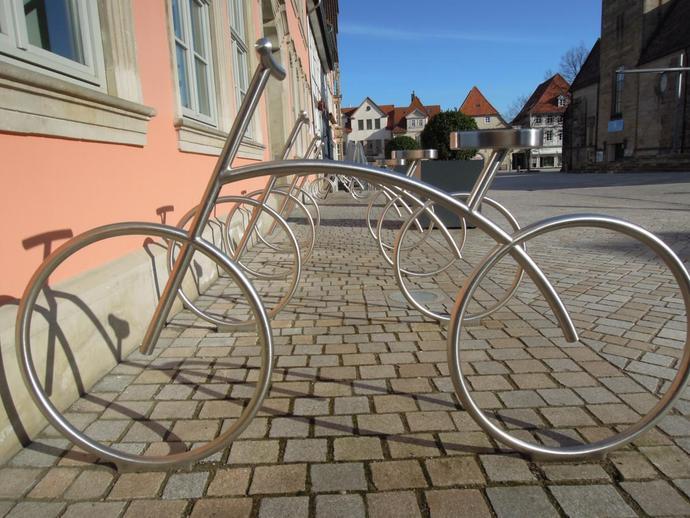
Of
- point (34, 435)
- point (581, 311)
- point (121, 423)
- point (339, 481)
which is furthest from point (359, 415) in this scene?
point (581, 311)

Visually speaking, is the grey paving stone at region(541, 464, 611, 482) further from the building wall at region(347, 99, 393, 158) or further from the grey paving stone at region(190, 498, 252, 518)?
the building wall at region(347, 99, 393, 158)

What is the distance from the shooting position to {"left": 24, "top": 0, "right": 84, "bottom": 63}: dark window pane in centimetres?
257

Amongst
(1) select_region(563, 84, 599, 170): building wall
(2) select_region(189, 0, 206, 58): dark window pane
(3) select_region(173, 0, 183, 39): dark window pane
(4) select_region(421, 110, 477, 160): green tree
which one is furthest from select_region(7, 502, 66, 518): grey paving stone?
(1) select_region(563, 84, 599, 170): building wall

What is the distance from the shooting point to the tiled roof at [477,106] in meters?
73.3

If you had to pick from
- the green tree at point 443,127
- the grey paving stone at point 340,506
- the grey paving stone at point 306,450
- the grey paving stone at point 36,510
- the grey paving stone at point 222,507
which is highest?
the green tree at point 443,127

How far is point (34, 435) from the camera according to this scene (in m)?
2.05

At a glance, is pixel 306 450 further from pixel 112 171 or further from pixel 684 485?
pixel 112 171

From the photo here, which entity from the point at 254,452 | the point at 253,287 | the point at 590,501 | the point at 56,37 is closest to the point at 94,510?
the point at 254,452

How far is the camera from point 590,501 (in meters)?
1.64

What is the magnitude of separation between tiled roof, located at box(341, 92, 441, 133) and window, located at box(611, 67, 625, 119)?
35.9 m

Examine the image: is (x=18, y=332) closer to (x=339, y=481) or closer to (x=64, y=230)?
(x=64, y=230)

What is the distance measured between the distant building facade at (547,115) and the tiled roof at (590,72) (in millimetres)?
13027

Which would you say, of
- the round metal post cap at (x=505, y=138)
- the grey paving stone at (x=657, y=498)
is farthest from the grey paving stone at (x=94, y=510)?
the round metal post cap at (x=505, y=138)

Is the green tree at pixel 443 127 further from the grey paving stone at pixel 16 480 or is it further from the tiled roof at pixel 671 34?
the grey paving stone at pixel 16 480
